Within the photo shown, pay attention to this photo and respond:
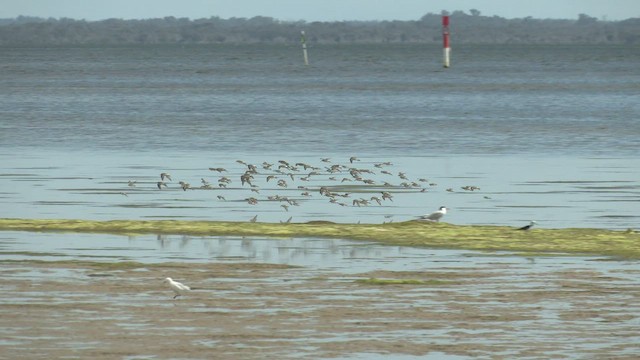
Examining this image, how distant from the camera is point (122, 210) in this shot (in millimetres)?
27906

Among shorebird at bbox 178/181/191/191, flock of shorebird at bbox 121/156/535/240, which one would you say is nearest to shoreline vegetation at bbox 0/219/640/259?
flock of shorebird at bbox 121/156/535/240

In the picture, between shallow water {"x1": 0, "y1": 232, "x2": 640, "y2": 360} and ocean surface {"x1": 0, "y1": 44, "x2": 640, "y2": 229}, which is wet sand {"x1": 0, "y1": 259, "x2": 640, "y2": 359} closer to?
shallow water {"x1": 0, "y1": 232, "x2": 640, "y2": 360}

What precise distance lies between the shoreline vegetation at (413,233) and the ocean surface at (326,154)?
2465mm

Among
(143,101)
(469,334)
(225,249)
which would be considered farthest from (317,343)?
(143,101)

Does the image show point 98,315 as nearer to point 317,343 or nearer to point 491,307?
point 317,343

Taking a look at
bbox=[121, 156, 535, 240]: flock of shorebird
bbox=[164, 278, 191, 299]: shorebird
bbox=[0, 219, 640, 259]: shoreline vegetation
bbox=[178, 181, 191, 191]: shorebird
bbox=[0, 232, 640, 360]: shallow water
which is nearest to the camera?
bbox=[0, 232, 640, 360]: shallow water

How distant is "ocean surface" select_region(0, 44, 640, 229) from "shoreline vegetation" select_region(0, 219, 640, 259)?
2465mm

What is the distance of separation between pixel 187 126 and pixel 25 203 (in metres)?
36.1

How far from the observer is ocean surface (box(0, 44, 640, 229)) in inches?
1136

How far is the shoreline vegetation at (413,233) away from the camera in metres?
21.4

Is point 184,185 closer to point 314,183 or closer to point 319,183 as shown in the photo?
point 314,183

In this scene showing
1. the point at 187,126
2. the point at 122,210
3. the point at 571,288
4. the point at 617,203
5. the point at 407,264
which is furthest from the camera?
the point at 187,126

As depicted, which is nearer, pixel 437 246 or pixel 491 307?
pixel 491 307

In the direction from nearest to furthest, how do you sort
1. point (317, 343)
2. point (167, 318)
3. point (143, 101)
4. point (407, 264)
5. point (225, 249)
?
1. point (317, 343)
2. point (167, 318)
3. point (407, 264)
4. point (225, 249)
5. point (143, 101)
